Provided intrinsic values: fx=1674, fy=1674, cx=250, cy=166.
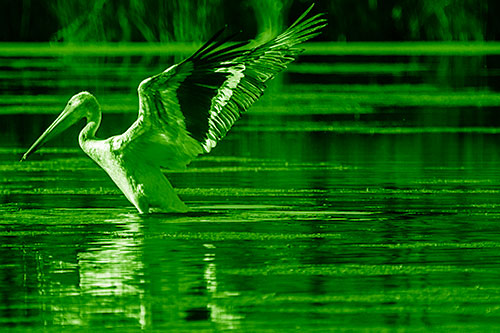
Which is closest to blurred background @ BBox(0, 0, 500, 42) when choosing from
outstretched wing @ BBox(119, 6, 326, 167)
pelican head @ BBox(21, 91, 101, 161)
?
pelican head @ BBox(21, 91, 101, 161)

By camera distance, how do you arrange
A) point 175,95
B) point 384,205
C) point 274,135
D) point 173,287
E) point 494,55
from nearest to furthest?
point 173,287, point 175,95, point 384,205, point 274,135, point 494,55

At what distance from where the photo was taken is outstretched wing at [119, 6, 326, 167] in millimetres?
10656

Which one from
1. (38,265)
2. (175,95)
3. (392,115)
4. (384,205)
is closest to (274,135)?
(392,115)

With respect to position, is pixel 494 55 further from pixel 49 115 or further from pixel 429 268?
pixel 429 268

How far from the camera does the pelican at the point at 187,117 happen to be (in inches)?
424

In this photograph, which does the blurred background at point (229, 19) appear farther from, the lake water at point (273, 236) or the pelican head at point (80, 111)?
the pelican head at point (80, 111)

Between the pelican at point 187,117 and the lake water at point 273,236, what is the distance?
0.89ft

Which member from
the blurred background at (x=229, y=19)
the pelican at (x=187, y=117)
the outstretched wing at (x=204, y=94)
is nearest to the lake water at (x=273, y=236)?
the pelican at (x=187, y=117)

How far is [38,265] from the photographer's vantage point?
9.27 metres

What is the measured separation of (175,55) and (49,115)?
1870cm

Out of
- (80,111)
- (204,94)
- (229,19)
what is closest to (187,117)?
(204,94)

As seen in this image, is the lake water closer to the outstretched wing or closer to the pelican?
the pelican

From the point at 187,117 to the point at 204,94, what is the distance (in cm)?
19

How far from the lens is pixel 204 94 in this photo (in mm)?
10953
